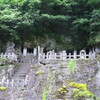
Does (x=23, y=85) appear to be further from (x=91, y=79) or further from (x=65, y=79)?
(x=91, y=79)

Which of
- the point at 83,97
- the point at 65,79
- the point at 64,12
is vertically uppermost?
the point at 64,12

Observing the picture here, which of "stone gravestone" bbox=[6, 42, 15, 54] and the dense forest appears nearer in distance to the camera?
the dense forest

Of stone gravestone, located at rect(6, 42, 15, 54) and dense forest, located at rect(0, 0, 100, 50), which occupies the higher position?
dense forest, located at rect(0, 0, 100, 50)

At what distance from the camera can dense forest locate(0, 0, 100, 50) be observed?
22453 mm

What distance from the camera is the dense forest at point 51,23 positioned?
22.5 metres

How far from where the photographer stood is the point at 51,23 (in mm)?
25859

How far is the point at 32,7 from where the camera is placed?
23547 millimetres

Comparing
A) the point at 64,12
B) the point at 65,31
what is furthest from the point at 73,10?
the point at 65,31

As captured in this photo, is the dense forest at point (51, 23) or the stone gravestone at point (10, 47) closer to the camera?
the dense forest at point (51, 23)

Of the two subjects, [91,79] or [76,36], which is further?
[76,36]

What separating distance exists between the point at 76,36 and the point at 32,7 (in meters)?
7.90

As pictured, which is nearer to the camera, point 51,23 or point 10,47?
point 10,47

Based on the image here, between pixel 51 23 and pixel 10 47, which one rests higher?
pixel 51 23

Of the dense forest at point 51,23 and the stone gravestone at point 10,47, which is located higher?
the dense forest at point 51,23
